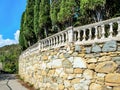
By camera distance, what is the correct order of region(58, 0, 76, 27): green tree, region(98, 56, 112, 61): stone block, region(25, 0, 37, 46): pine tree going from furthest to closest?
region(25, 0, 37, 46): pine tree < region(58, 0, 76, 27): green tree < region(98, 56, 112, 61): stone block

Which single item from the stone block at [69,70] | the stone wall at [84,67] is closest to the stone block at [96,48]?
the stone wall at [84,67]

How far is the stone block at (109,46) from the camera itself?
333 inches

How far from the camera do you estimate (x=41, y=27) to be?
23.7 m

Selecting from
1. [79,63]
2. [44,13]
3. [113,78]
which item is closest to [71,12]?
[79,63]

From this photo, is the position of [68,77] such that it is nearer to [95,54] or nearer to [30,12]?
[95,54]

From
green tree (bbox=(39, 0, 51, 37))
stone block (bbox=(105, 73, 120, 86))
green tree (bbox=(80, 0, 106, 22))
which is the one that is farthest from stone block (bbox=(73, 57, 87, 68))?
green tree (bbox=(39, 0, 51, 37))

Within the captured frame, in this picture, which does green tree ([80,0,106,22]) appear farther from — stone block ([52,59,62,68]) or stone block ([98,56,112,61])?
stone block ([98,56,112,61])

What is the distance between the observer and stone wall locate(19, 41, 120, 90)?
853cm

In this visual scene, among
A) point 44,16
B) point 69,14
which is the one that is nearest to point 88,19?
point 69,14

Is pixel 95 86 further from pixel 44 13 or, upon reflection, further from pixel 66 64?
pixel 44 13

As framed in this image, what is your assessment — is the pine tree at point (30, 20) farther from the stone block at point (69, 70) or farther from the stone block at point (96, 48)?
the stone block at point (96, 48)

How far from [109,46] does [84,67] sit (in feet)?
5.03

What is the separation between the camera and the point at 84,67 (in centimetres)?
982

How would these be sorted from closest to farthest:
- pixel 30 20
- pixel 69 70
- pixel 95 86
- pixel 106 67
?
pixel 106 67 → pixel 95 86 → pixel 69 70 → pixel 30 20
